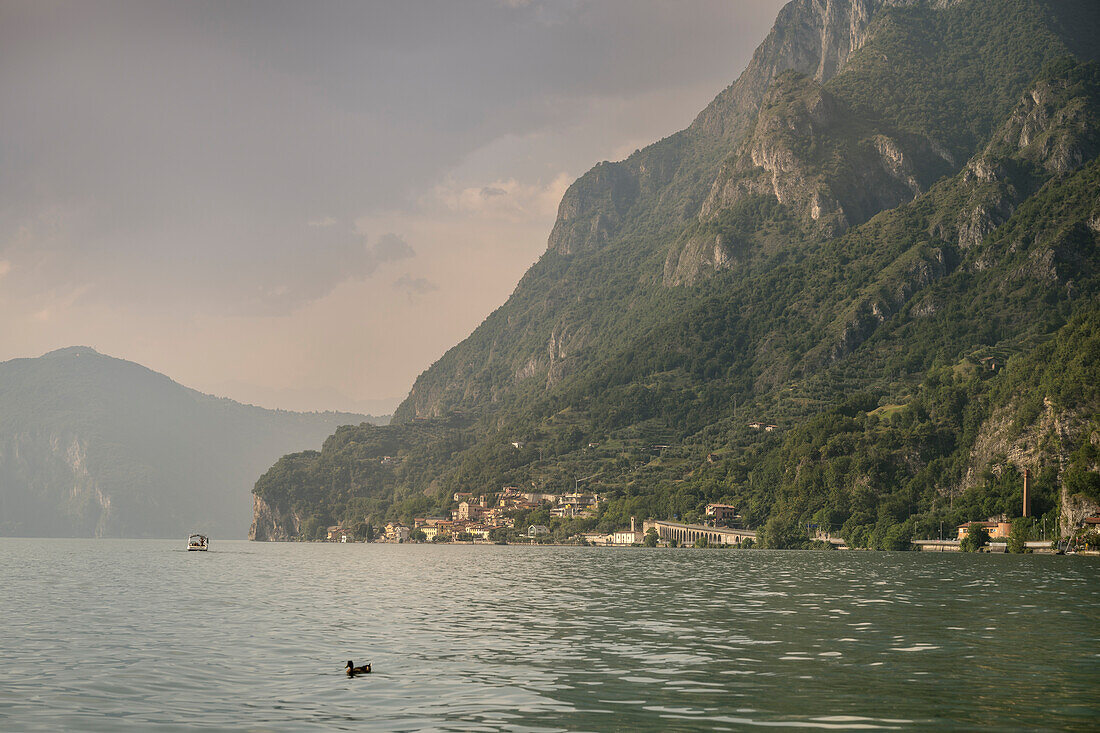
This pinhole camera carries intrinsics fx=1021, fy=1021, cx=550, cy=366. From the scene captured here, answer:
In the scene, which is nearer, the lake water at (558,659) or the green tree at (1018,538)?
the lake water at (558,659)

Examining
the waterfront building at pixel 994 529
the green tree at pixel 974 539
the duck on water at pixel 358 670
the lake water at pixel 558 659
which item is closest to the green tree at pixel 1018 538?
the green tree at pixel 974 539

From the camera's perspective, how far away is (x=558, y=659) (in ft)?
135

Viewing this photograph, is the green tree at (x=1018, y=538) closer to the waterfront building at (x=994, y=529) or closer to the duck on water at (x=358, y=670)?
the waterfront building at (x=994, y=529)

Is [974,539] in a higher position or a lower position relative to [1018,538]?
lower

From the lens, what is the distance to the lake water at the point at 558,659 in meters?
29.2

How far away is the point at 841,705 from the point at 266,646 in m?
26.9

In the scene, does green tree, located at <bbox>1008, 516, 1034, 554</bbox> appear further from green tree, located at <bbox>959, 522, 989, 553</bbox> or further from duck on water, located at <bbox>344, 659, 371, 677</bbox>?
duck on water, located at <bbox>344, 659, 371, 677</bbox>

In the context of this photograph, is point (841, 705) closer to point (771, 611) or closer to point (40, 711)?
point (40, 711)

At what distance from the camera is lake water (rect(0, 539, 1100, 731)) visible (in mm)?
29172

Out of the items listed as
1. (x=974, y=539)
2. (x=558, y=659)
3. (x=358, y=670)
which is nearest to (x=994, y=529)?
(x=974, y=539)

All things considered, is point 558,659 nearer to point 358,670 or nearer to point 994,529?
point 358,670

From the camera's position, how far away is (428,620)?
59188mm

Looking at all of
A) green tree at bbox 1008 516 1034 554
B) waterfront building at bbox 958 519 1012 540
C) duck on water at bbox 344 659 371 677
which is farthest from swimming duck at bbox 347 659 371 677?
waterfront building at bbox 958 519 1012 540

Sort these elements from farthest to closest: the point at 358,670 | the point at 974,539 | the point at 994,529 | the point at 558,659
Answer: the point at 994,529 < the point at 974,539 < the point at 558,659 < the point at 358,670
